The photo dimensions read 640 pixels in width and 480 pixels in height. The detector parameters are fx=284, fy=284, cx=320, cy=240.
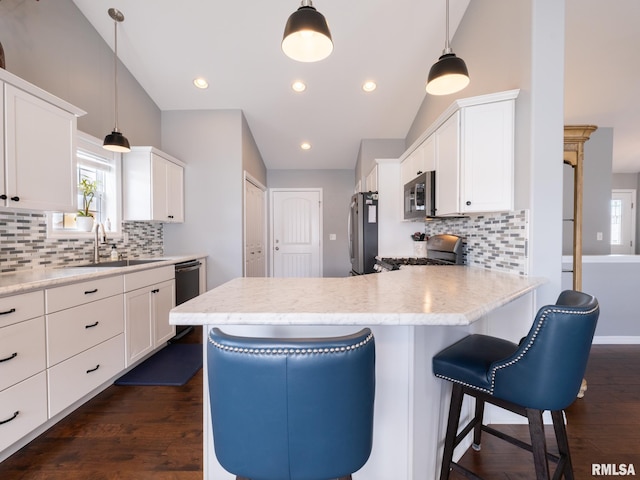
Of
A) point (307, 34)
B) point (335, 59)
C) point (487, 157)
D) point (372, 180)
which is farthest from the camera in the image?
point (372, 180)

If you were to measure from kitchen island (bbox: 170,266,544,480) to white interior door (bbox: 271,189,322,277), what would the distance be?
427cm

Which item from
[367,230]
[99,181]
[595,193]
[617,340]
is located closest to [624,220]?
[595,193]

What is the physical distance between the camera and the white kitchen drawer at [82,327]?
1715 mm

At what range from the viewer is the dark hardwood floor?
4.81 ft

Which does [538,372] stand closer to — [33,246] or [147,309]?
[147,309]

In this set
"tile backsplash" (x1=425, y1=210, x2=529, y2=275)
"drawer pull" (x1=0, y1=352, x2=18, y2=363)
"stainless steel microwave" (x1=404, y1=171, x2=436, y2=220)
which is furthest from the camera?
"stainless steel microwave" (x1=404, y1=171, x2=436, y2=220)

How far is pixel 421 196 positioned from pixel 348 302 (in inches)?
76.6

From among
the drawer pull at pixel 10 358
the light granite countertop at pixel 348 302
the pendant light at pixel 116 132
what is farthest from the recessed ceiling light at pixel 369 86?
the drawer pull at pixel 10 358

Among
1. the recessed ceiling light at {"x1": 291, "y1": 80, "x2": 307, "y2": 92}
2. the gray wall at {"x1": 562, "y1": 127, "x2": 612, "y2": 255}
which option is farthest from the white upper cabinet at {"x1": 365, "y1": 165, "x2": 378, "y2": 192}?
the gray wall at {"x1": 562, "y1": 127, "x2": 612, "y2": 255}

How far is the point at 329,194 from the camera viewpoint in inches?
225

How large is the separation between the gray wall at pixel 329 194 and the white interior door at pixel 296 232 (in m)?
0.12

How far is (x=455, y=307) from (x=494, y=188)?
135 cm

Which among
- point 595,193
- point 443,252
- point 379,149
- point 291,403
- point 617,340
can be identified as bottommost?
point 617,340

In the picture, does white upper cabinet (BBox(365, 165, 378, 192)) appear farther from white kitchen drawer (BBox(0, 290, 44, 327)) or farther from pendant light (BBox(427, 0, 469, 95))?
white kitchen drawer (BBox(0, 290, 44, 327))
